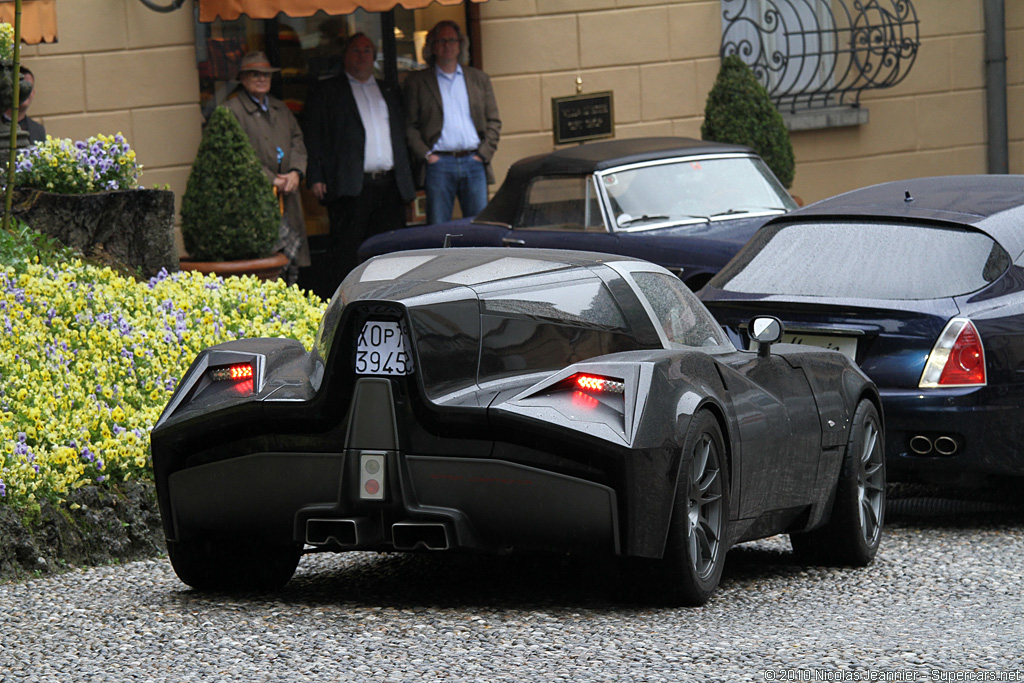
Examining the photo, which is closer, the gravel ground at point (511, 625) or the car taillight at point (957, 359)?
the gravel ground at point (511, 625)

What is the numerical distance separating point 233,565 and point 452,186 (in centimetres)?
900

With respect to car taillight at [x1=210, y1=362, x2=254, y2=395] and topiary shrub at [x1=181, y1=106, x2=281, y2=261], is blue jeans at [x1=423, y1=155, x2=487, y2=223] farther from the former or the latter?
car taillight at [x1=210, y1=362, x2=254, y2=395]

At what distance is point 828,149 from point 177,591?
40.8 feet

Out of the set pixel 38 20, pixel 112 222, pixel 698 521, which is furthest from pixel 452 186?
pixel 698 521

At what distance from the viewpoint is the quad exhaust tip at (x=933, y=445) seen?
23.8ft

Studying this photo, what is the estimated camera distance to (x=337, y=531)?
17.7ft

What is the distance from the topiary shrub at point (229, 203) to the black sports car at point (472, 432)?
6940mm

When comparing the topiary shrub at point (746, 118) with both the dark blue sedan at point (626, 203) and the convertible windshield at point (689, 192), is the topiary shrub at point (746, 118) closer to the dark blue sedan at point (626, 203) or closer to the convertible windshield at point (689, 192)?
the dark blue sedan at point (626, 203)

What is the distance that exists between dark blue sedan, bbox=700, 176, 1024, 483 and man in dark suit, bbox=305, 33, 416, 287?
6.70m

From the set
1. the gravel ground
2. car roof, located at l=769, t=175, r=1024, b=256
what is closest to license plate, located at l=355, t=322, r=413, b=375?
the gravel ground

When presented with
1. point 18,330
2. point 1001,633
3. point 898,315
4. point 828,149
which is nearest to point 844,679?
point 1001,633

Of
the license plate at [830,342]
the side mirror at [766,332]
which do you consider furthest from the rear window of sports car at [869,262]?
the side mirror at [766,332]

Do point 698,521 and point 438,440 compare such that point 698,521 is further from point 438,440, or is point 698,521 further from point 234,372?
point 234,372

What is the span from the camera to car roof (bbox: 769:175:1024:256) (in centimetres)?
779
